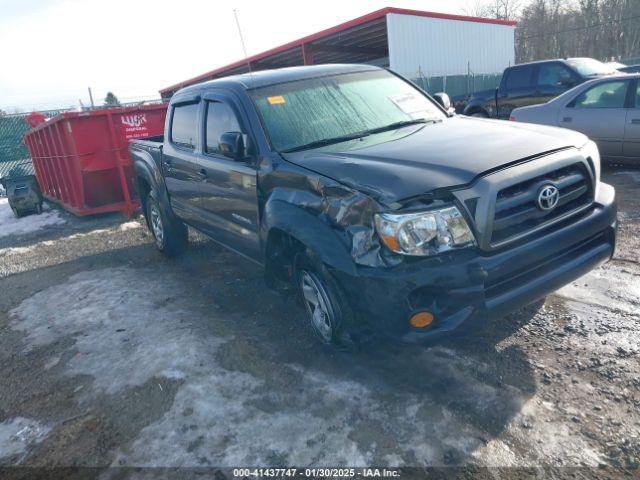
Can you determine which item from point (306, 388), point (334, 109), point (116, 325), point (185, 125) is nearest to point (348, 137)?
point (334, 109)

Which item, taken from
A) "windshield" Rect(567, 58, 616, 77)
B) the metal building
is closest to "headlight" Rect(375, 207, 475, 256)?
"windshield" Rect(567, 58, 616, 77)

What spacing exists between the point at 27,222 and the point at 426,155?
9560 mm

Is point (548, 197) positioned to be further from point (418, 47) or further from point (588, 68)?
point (418, 47)

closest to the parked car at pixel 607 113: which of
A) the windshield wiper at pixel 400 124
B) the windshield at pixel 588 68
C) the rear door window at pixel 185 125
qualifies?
the windshield at pixel 588 68

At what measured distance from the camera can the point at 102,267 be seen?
249 inches

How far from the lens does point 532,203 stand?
2.81 m

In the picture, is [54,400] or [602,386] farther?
[54,400]

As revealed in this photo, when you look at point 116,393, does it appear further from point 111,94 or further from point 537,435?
point 111,94

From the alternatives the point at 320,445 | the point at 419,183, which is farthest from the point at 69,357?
the point at 419,183

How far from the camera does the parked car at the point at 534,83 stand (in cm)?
1066

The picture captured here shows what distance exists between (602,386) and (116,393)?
3.07m

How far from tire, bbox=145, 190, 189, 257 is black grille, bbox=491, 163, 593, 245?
4187mm

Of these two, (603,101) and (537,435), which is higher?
(603,101)

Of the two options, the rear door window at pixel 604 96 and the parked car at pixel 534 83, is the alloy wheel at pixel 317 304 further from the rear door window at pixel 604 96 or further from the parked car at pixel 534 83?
the parked car at pixel 534 83
